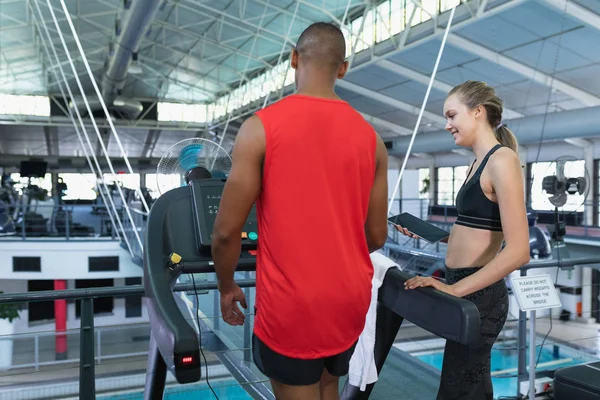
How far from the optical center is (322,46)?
3.23 ft

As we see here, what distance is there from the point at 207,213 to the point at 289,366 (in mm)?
506

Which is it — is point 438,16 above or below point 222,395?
above

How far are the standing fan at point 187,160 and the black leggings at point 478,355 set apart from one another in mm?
902

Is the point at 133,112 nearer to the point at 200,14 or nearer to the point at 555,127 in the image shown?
the point at 200,14

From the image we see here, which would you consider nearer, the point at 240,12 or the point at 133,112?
the point at 240,12

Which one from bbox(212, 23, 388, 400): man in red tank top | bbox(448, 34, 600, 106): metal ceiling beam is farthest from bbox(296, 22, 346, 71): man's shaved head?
Answer: bbox(448, 34, 600, 106): metal ceiling beam

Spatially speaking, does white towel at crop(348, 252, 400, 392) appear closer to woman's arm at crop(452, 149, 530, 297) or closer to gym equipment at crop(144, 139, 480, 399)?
gym equipment at crop(144, 139, 480, 399)

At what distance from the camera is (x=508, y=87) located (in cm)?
1016

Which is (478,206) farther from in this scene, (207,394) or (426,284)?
(207,394)

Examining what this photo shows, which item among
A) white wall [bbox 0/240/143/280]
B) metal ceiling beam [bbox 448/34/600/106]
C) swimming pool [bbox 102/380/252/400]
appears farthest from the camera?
white wall [bbox 0/240/143/280]

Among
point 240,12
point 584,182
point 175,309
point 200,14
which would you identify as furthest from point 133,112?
point 175,309

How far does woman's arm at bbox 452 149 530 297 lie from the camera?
120 centimetres

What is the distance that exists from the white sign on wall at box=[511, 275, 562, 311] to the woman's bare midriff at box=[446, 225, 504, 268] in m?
0.79

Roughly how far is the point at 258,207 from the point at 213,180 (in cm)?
46
